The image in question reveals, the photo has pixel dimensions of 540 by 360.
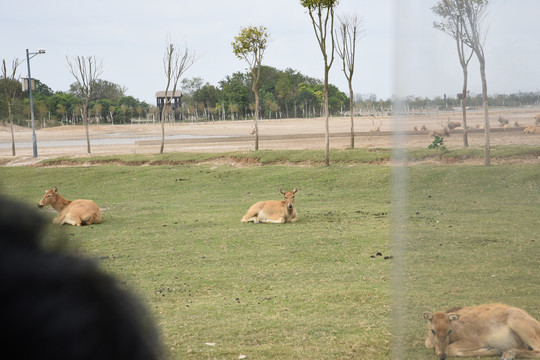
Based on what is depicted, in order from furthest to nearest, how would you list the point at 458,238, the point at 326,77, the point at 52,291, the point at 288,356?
the point at 326,77 < the point at 288,356 < the point at 458,238 < the point at 52,291

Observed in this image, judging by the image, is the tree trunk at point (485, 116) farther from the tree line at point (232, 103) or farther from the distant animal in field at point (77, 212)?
the tree line at point (232, 103)

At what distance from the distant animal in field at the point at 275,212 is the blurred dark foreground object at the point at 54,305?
1169cm

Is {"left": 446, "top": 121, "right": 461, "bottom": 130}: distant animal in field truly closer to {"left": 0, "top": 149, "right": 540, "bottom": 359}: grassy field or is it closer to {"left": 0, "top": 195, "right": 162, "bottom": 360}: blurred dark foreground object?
{"left": 0, "top": 149, "right": 540, "bottom": 359}: grassy field

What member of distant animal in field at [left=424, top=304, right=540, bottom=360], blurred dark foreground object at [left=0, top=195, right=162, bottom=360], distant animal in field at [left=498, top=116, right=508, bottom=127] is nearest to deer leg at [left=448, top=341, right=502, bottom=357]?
distant animal in field at [left=424, top=304, right=540, bottom=360]

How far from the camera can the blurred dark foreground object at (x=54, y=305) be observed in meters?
0.42

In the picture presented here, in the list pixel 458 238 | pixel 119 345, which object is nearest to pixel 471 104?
pixel 458 238

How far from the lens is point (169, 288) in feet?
23.7

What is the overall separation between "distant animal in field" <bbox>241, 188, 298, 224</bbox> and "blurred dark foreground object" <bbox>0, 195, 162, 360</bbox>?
1169 cm

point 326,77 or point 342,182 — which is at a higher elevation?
point 326,77

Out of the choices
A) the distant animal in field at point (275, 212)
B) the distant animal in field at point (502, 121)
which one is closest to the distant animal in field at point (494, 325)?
the distant animal in field at point (502, 121)

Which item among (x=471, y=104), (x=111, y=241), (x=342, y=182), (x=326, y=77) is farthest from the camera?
(x=326, y=77)

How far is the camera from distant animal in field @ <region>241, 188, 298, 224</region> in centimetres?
1238

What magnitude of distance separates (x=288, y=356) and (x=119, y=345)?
444 centimetres

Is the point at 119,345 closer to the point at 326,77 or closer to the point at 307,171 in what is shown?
the point at 307,171
